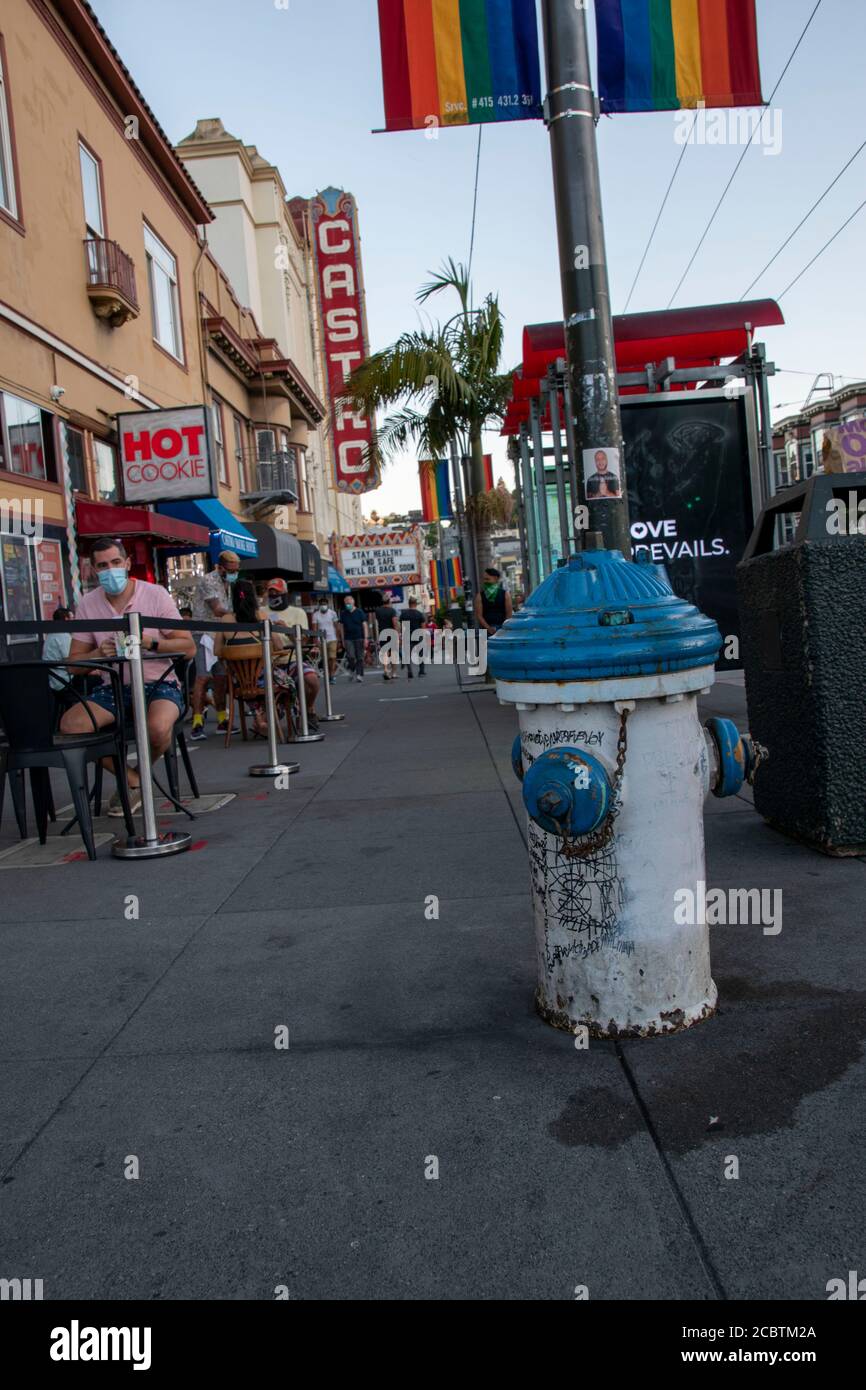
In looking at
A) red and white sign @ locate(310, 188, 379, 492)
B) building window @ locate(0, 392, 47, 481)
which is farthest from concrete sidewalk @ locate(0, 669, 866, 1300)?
red and white sign @ locate(310, 188, 379, 492)

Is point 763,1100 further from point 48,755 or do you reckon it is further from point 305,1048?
point 48,755

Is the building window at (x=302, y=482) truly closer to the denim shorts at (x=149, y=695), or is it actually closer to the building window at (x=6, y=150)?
the building window at (x=6, y=150)

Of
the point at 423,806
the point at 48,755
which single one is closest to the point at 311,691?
the point at 423,806

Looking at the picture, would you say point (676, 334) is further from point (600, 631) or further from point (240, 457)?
point (240, 457)

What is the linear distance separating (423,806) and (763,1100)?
399cm

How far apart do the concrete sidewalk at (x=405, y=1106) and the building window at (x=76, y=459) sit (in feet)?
31.1

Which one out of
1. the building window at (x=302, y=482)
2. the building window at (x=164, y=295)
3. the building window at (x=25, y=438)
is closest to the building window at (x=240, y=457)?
the building window at (x=302, y=482)

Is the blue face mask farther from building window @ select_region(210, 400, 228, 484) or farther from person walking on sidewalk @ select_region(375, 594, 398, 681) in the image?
building window @ select_region(210, 400, 228, 484)

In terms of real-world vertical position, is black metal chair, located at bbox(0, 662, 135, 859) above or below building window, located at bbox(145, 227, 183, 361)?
below

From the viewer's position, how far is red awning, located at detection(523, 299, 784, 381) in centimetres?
914

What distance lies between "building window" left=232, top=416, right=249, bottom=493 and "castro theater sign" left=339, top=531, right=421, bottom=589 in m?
11.7

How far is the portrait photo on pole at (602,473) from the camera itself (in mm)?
6062

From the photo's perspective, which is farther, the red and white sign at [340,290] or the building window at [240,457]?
the red and white sign at [340,290]

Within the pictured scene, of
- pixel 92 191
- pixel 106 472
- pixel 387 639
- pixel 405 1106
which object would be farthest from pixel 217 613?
pixel 387 639
